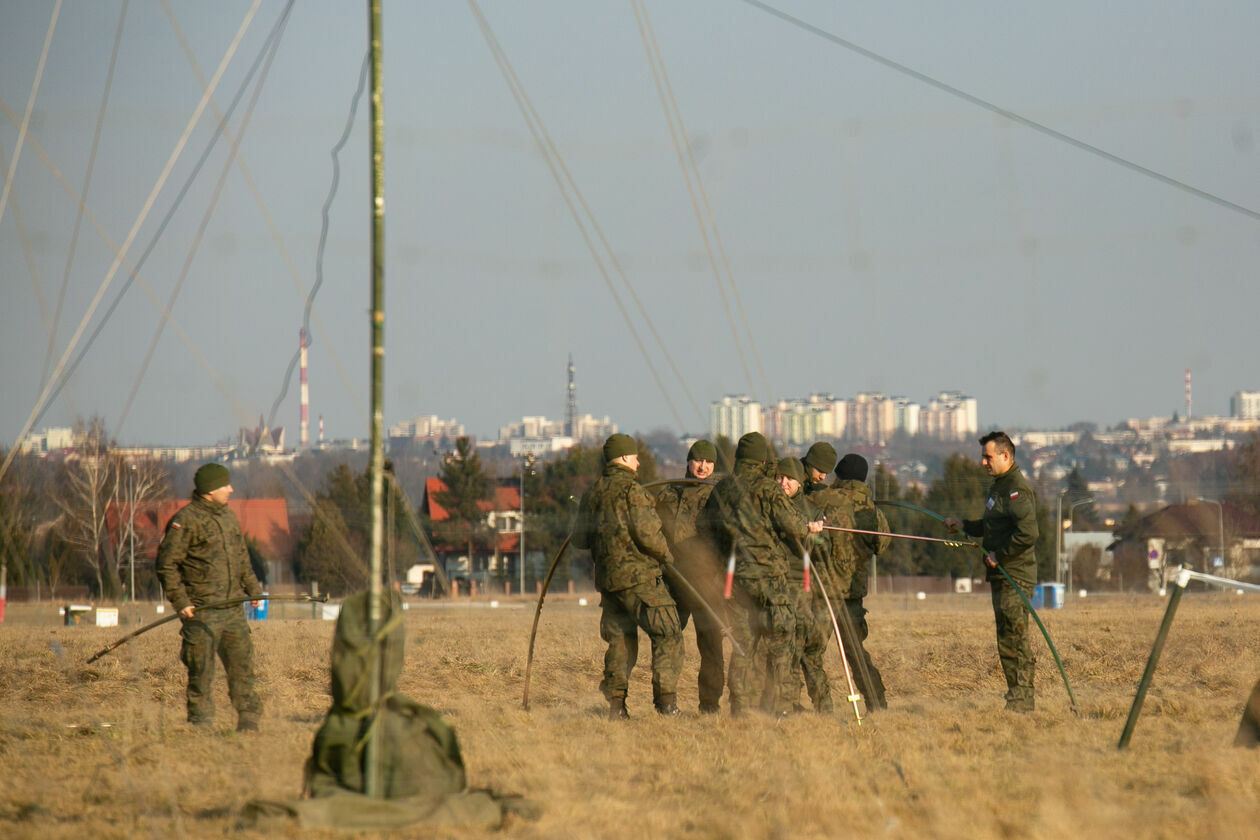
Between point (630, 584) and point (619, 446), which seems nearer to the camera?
point (630, 584)

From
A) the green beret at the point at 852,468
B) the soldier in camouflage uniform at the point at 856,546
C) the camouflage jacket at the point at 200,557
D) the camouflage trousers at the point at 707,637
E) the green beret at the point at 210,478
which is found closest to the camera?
the camouflage jacket at the point at 200,557

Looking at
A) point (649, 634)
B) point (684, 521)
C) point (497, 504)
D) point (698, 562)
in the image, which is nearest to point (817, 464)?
point (684, 521)

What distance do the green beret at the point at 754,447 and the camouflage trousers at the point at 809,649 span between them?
962mm

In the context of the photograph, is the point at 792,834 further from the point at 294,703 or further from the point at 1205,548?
the point at 1205,548

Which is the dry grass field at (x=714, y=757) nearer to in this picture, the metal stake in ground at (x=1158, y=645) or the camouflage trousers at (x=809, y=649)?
the metal stake in ground at (x=1158, y=645)

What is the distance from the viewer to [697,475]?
10.9 m

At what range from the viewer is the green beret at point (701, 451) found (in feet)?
35.2

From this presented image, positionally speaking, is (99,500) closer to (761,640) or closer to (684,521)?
(684,521)

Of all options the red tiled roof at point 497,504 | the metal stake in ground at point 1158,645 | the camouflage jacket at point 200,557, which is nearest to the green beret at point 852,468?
the metal stake in ground at point 1158,645

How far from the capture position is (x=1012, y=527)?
987cm

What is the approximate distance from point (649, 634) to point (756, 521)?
1.12 m

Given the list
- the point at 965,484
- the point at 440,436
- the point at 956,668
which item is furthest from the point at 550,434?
the point at 956,668

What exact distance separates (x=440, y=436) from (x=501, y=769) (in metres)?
65.2

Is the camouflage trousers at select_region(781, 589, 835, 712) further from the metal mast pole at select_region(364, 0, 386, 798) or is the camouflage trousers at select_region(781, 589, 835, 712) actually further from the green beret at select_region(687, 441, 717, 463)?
the metal mast pole at select_region(364, 0, 386, 798)
